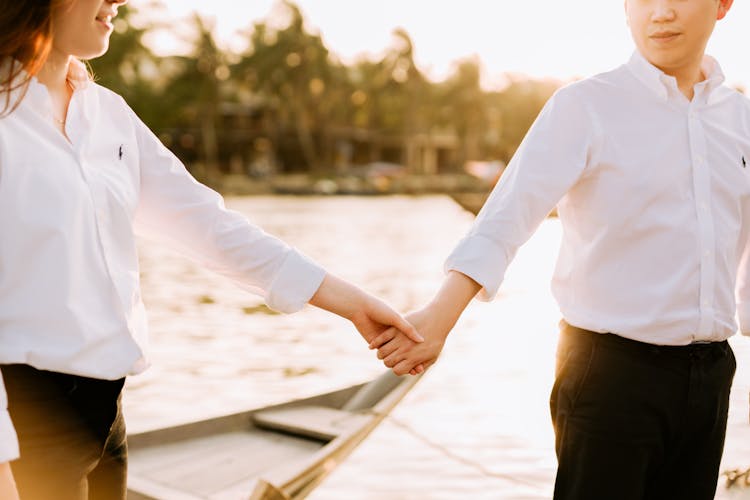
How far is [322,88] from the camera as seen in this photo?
62312 mm

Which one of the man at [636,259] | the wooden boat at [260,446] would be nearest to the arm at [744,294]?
the man at [636,259]

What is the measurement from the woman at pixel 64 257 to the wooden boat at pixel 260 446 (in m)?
2.44

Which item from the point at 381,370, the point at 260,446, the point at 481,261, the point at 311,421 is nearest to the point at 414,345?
the point at 481,261

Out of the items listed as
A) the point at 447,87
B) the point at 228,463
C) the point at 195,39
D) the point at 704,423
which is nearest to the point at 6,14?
the point at 704,423

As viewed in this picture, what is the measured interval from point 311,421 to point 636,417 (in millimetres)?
4089

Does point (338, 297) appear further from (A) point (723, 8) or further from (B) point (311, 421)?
(B) point (311, 421)

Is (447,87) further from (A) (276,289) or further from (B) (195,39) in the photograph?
(A) (276,289)

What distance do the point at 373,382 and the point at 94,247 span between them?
185 inches

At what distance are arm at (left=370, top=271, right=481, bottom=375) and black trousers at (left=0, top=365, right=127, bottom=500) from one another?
0.72 m

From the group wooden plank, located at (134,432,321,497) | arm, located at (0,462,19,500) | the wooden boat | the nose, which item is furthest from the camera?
wooden plank, located at (134,432,321,497)

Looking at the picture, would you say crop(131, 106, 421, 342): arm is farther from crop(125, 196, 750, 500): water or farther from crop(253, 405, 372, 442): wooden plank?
crop(253, 405, 372, 442): wooden plank

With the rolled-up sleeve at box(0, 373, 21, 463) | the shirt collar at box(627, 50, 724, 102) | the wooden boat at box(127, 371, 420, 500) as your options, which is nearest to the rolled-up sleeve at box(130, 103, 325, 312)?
the rolled-up sleeve at box(0, 373, 21, 463)

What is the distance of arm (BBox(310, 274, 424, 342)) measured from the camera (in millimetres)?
2090

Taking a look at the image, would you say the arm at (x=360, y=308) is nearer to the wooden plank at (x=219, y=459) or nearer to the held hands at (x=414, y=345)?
the held hands at (x=414, y=345)
